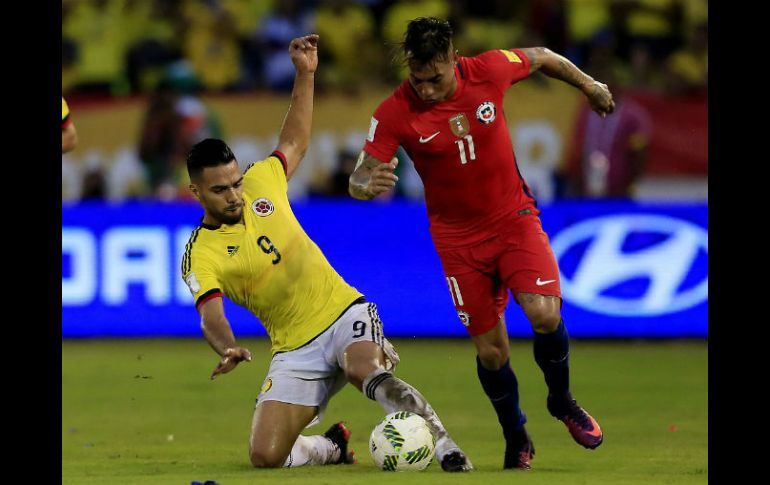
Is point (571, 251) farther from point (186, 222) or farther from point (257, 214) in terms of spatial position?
point (257, 214)

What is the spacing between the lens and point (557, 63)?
28.6ft

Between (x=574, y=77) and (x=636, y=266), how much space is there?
658 centimetres

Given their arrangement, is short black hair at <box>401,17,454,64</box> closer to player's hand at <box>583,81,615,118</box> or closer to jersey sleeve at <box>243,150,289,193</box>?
player's hand at <box>583,81,615,118</box>

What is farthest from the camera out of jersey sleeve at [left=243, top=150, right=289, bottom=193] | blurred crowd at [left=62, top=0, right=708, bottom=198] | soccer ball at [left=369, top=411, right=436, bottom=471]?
blurred crowd at [left=62, top=0, right=708, bottom=198]

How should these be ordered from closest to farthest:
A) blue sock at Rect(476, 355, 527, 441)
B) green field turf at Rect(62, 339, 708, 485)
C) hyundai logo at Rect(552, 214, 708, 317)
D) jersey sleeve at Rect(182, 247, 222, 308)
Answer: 1. green field turf at Rect(62, 339, 708, 485)
2. jersey sleeve at Rect(182, 247, 222, 308)
3. blue sock at Rect(476, 355, 527, 441)
4. hyundai logo at Rect(552, 214, 708, 317)

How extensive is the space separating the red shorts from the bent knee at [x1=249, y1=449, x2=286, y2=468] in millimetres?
1470

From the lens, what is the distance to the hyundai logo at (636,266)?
49.0ft

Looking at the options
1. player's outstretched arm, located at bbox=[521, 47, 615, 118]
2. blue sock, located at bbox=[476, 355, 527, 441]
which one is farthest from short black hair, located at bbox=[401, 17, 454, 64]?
blue sock, located at bbox=[476, 355, 527, 441]

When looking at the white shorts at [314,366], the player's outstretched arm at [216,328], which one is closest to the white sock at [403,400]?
the white shorts at [314,366]

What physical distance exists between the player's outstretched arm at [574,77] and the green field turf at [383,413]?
2217 millimetres

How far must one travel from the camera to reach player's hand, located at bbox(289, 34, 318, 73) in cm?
924
